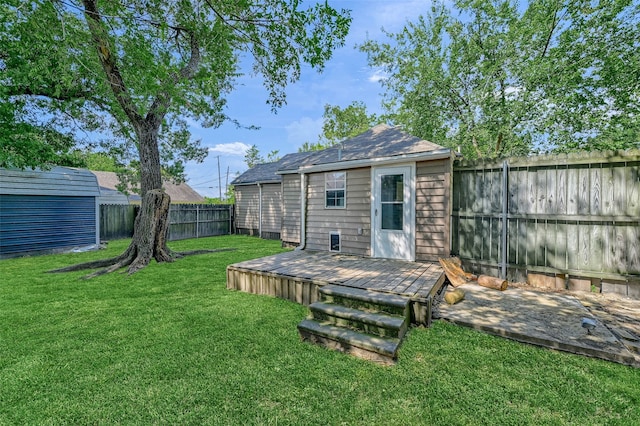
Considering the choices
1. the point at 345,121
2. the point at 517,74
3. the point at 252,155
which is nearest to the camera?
the point at 517,74

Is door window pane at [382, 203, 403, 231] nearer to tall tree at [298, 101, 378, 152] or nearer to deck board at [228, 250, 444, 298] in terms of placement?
deck board at [228, 250, 444, 298]

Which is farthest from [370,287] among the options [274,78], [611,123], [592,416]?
[611,123]

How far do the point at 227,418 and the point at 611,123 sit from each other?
40.5ft

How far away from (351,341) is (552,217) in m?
4.06

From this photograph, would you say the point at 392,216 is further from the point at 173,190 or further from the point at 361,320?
the point at 173,190

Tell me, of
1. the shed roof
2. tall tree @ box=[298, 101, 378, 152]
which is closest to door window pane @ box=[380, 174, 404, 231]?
the shed roof

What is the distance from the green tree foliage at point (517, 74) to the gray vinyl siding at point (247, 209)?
845 cm

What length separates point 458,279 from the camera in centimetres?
456

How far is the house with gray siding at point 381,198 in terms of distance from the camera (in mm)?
5191

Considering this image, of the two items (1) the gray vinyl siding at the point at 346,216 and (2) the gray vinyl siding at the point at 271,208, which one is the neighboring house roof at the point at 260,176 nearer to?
(2) the gray vinyl siding at the point at 271,208

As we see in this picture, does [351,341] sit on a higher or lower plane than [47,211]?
lower

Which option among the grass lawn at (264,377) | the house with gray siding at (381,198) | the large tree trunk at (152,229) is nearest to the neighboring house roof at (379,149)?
the house with gray siding at (381,198)

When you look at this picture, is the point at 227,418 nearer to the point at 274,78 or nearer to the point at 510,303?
the point at 510,303

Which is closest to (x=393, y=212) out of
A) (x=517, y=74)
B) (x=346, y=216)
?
(x=346, y=216)
